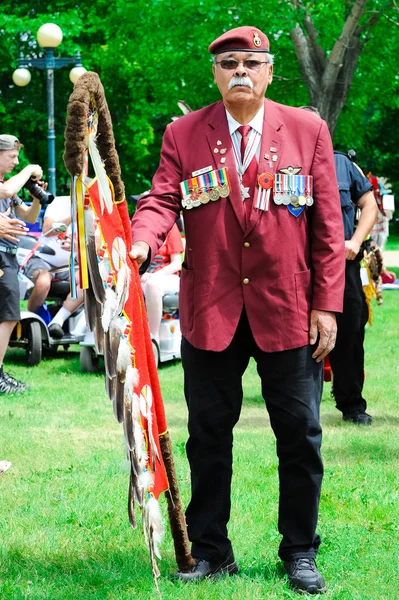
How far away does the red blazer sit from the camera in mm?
3924

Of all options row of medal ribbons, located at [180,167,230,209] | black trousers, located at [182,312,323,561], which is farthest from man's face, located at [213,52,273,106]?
black trousers, located at [182,312,323,561]

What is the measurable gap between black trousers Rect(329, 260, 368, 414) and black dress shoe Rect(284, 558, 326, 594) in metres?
3.46

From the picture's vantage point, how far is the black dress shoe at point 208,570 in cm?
408

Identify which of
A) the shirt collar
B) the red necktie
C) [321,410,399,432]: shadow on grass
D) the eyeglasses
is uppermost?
the eyeglasses

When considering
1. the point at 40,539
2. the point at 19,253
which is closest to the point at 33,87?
the point at 19,253

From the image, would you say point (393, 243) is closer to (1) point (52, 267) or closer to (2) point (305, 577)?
(1) point (52, 267)

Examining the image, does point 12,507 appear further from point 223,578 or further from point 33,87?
point 33,87

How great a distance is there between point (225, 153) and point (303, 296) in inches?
24.9

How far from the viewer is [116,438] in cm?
699

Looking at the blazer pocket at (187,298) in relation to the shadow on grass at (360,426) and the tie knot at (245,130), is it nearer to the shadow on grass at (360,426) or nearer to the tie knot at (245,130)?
the tie knot at (245,130)

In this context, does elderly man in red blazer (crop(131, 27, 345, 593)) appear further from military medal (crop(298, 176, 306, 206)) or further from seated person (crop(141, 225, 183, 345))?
seated person (crop(141, 225, 183, 345))

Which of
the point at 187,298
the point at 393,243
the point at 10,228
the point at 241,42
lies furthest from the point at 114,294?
the point at 393,243

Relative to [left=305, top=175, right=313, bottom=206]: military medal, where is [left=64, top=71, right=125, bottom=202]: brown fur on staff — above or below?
above

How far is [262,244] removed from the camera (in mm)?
3908
